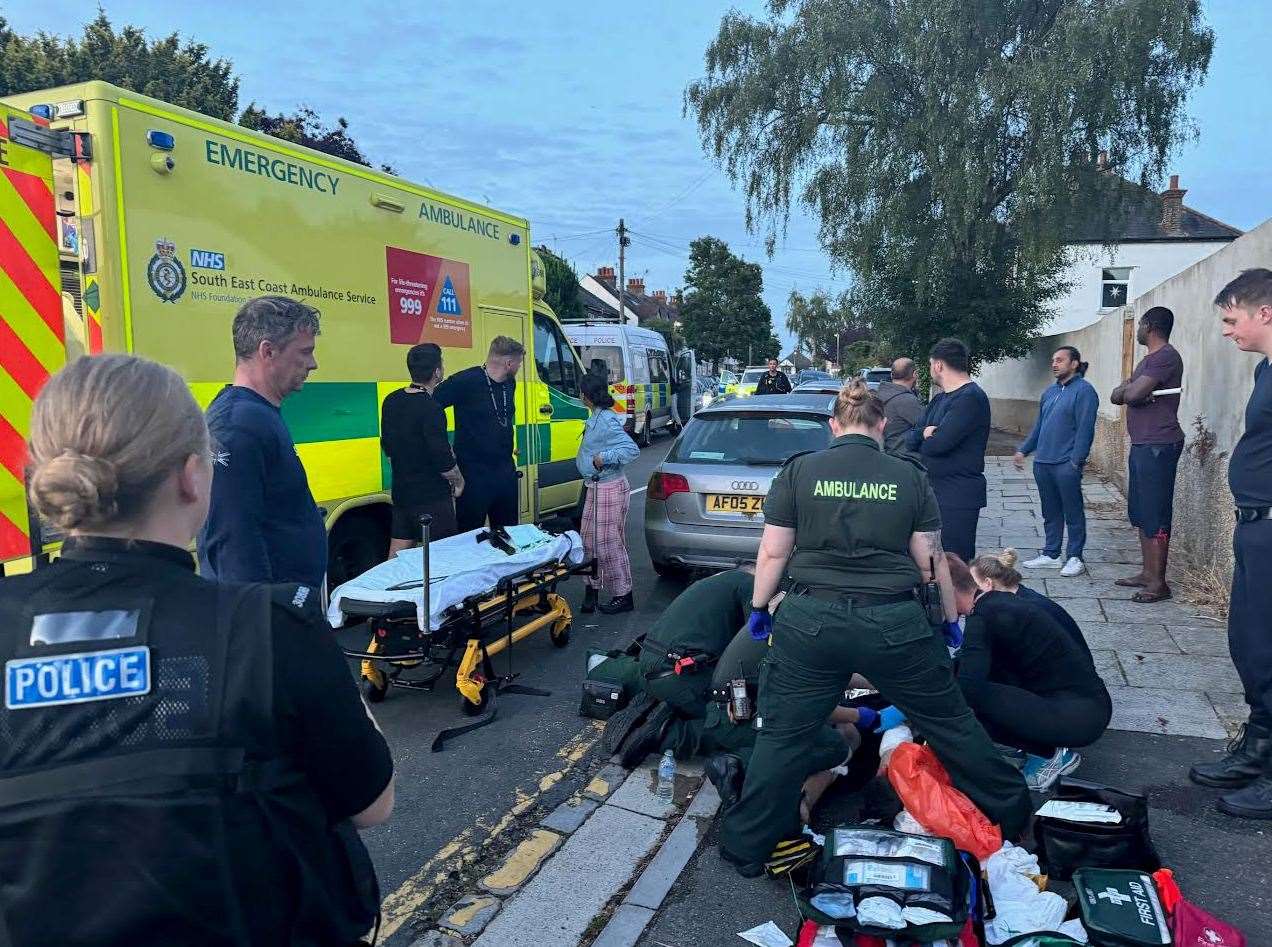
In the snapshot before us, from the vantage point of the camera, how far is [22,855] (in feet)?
3.66

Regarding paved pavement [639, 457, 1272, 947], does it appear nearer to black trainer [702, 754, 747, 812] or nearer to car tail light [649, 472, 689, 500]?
black trainer [702, 754, 747, 812]

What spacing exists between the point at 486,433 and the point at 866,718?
10.6ft

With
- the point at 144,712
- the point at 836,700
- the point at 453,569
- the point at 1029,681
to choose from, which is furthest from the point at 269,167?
the point at 1029,681

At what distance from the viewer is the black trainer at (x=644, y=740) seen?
13.1ft

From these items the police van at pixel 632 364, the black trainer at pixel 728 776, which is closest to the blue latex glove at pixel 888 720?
the black trainer at pixel 728 776

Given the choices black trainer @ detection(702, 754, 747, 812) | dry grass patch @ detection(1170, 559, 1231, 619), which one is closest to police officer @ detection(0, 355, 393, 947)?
black trainer @ detection(702, 754, 747, 812)

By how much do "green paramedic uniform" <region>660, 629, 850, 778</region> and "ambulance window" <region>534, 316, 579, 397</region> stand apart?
4272 mm

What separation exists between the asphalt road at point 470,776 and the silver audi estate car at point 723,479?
98 centimetres

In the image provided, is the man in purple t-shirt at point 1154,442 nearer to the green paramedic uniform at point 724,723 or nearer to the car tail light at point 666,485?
the car tail light at point 666,485

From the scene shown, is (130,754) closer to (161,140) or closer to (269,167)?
(161,140)

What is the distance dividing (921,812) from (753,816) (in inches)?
22.9

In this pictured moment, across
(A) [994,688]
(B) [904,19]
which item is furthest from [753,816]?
(B) [904,19]

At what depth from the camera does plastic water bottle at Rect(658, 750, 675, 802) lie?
3746mm

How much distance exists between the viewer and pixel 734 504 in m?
6.38
